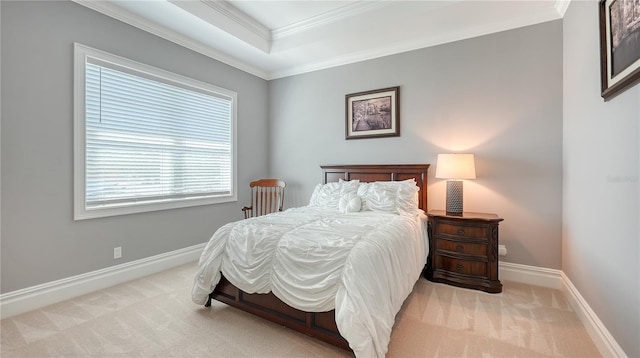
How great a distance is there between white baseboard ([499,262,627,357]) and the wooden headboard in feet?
3.75

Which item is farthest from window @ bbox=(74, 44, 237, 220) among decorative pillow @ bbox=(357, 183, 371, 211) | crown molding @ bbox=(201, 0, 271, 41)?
decorative pillow @ bbox=(357, 183, 371, 211)

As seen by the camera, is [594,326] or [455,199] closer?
[594,326]

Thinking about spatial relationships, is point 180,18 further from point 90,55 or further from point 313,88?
point 313,88

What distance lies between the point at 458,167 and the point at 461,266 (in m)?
1.04

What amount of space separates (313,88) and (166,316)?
3600 millimetres

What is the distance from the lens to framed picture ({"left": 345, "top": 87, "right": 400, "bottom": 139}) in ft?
12.6

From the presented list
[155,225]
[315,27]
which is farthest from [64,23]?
[315,27]

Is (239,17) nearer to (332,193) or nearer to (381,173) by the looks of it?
(332,193)

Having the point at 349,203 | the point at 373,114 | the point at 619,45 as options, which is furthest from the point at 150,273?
the point at 619,45

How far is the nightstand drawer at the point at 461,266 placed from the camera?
2.83 m

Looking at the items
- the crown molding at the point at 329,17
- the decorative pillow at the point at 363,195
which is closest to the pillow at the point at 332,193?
the decorative pillow at the point at 363,195

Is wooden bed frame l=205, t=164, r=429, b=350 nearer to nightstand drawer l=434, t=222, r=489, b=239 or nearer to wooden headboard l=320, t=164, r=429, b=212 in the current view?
wooden headboard l=320, t=164, r=429, b=212

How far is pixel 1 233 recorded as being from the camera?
2301 mm

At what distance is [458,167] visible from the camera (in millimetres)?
3014
